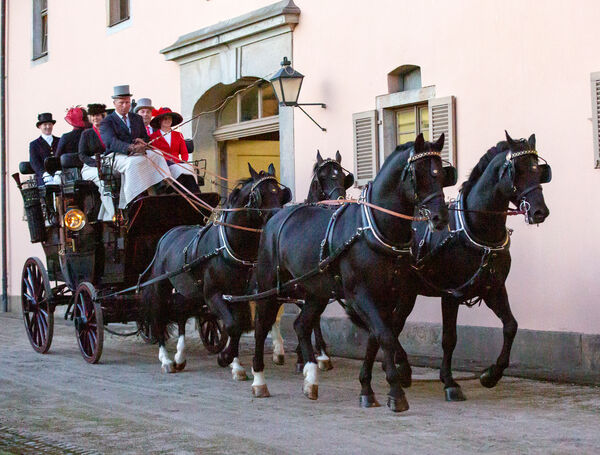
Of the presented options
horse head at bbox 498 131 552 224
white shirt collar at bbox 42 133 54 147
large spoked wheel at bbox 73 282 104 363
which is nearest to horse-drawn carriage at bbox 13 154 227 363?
large spoked wheel at bbox 73 282 104 363

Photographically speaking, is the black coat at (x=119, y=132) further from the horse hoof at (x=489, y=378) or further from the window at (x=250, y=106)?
the horse hoof at (x=489, y=378)

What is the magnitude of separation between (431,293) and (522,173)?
141 centimetres

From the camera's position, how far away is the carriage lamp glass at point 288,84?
1266cm

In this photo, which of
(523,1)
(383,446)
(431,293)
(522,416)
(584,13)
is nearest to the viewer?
(383,446)

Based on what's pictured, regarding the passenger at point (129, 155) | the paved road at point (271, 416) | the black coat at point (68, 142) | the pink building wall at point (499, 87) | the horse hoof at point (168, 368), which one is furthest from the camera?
the black coat at point (68, 142)

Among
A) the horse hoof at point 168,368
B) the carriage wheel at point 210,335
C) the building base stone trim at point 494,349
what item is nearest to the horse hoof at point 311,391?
the building base stone trim at point 494,349

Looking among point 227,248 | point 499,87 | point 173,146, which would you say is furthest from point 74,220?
point 499,87

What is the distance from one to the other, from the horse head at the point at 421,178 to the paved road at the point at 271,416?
1.46m

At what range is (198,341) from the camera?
1379 cm

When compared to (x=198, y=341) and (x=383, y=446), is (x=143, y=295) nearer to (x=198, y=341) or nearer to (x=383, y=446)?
(x=198, y=341)

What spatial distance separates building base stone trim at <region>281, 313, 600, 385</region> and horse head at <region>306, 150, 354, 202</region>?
1977 millimetres

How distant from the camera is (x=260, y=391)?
8508mm

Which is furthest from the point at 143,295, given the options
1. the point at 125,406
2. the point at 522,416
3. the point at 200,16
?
the point at 200,16

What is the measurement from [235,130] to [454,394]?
796 cm
